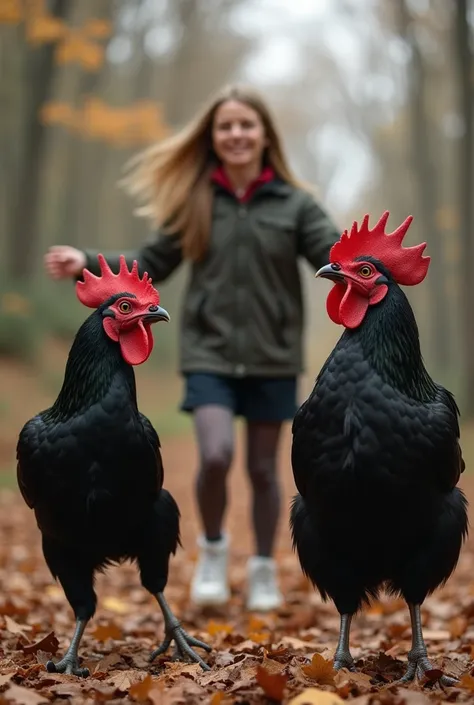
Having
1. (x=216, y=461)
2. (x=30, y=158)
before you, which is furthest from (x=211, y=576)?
(x=30, y=158)

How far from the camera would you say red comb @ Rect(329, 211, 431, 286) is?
9.07 feet

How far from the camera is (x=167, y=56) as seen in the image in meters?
21.9

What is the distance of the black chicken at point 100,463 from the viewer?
2.71m

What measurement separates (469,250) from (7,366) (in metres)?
8.44

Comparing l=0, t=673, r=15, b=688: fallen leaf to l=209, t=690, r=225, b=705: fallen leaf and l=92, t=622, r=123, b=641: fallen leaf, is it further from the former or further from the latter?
l=92, t=622, r=123, b=641: fallen leaf

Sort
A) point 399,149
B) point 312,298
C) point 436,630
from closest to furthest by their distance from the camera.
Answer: point 436,630
point 399,149
point 312,298

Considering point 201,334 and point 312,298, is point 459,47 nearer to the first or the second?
point 201,334

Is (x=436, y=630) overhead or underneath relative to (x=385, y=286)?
underneath

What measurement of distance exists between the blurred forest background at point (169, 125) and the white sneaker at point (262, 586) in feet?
15.4

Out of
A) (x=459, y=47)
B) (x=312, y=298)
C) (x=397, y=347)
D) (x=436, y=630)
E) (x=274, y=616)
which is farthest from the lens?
(x=312, y=298)

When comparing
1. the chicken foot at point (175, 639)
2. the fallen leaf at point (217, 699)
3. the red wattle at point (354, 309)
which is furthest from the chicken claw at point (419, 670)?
the red wattle at point (354, 309)

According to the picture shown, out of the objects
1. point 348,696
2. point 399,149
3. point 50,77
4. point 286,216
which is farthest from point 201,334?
point 399,149

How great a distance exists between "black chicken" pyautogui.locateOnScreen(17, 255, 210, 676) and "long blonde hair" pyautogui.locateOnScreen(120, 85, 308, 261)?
159 centimetres

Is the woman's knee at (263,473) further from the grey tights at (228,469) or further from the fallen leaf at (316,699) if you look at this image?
the fallen leaf at (316,699)
